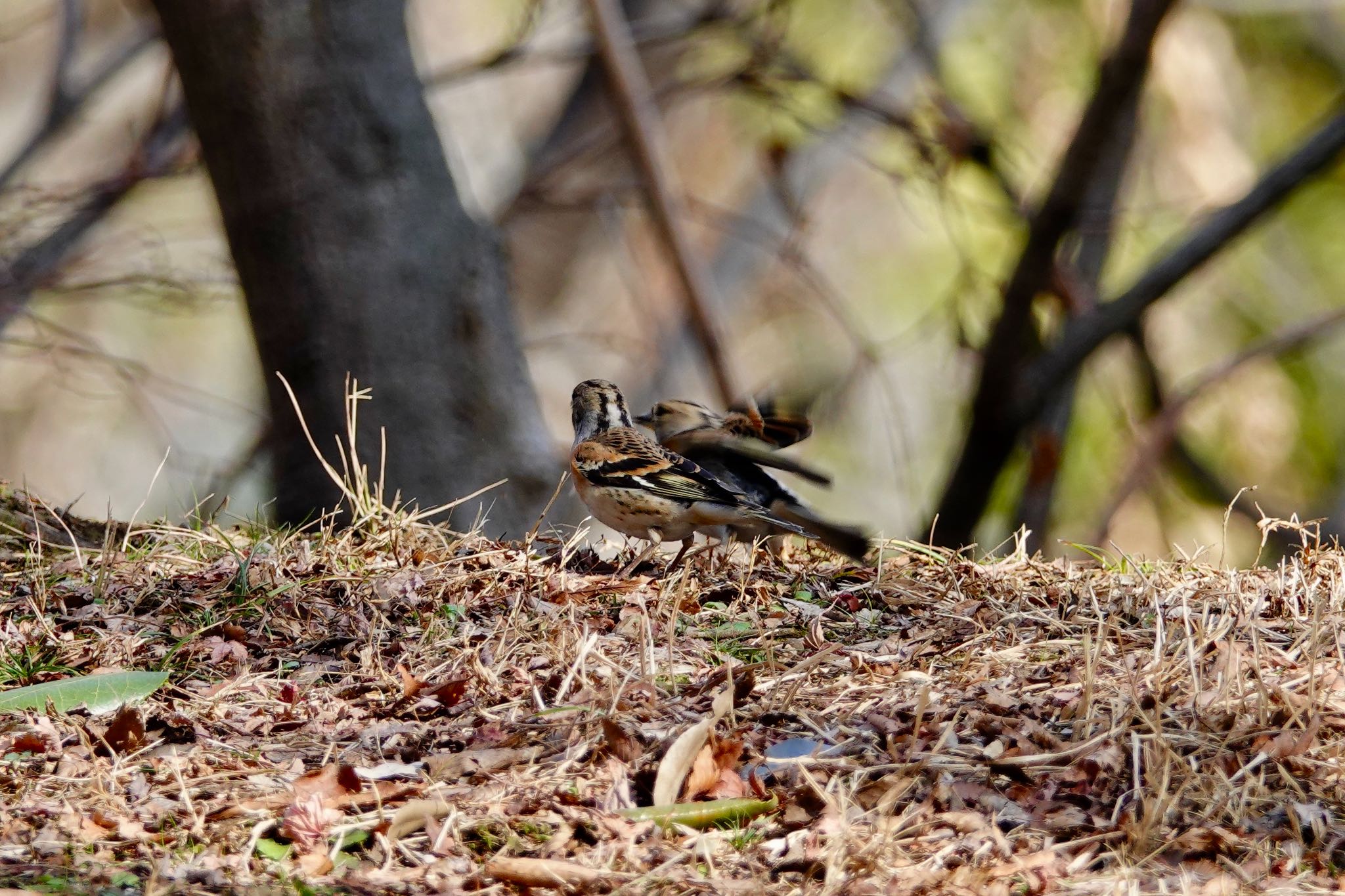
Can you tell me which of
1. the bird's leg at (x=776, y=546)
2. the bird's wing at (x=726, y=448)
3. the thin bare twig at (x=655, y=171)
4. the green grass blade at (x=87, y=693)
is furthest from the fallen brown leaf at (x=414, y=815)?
the thin bare twig at (x=655, y=171)

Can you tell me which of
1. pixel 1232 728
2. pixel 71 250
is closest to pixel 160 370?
pixel 71 250

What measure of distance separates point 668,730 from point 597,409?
3.00m

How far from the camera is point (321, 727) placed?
11.8 ft

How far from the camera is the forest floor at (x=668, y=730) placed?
2932mm

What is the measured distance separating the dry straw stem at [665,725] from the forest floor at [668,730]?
0.4 inches

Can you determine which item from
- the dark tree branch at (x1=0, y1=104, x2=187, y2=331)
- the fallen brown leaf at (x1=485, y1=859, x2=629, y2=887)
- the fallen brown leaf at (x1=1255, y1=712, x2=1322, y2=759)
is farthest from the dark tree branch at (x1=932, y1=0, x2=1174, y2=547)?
the fallen brown leaf at (x1=485, y1=859, x2=629, y2=887)

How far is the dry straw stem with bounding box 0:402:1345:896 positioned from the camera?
2938 millimetres

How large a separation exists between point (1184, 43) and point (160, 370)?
13307 mm

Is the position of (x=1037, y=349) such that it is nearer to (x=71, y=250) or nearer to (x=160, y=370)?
(x=71, y=250)

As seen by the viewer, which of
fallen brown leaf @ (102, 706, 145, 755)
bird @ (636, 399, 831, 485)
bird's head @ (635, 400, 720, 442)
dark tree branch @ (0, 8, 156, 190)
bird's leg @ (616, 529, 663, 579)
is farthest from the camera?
dark tree branch @ (0, 8, 156, 190)

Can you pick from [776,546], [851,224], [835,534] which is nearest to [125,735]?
[835,534]

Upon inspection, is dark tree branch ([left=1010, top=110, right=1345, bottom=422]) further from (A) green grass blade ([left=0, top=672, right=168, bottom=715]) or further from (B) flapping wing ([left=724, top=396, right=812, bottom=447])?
(A) green grass blade ([left=0, top=672, right=168, bottom=715])

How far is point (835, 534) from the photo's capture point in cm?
471

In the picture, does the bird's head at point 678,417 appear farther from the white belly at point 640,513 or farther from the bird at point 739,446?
the white belly at point 640,513
